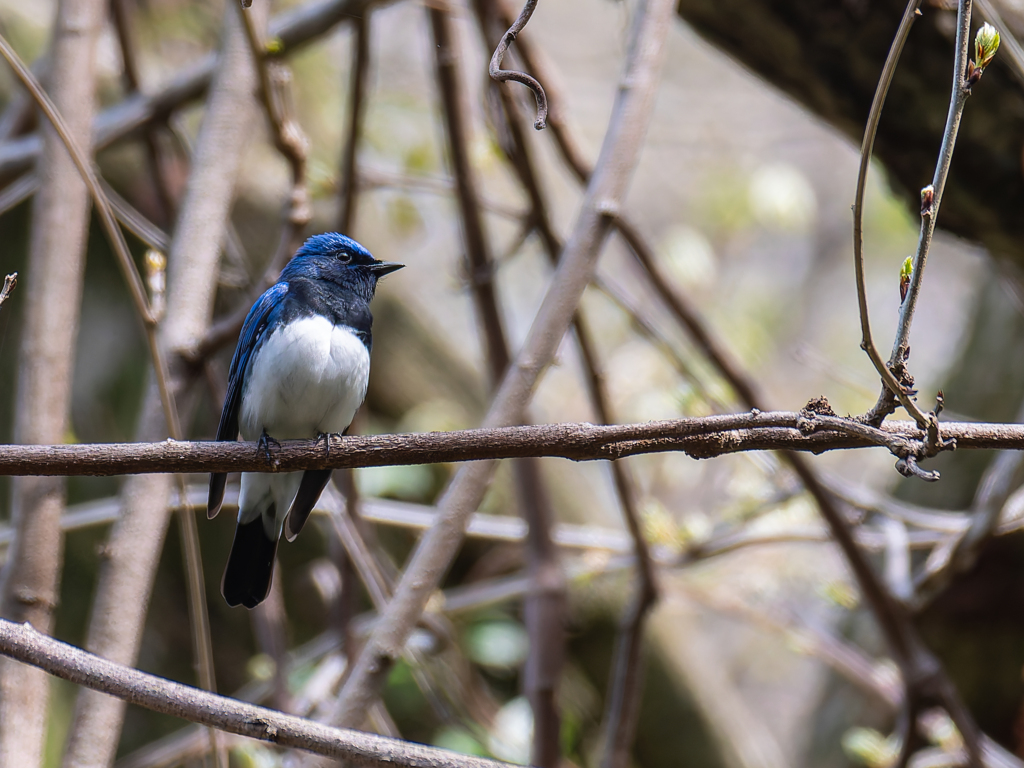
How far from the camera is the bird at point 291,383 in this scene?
2.88m

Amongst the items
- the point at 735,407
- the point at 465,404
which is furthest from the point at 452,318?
the point at 735,407

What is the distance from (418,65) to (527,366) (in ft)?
20.0

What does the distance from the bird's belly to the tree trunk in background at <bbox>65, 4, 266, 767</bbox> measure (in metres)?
0.34

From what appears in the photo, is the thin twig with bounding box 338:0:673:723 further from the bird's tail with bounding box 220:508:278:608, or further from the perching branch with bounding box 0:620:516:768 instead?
the bird's tail with bounding box 220:508:278:608

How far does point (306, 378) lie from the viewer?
9.50 feet

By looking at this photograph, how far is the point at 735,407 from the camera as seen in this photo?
3.83 metres

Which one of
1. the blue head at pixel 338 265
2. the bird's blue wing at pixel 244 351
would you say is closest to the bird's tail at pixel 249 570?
the bird's blue wing at pixel 244 351

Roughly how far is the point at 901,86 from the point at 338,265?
195 centimetres

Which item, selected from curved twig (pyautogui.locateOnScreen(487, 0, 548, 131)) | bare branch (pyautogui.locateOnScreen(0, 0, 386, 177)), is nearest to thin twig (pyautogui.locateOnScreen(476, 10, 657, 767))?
bare branch (pyautogui.locateOnScreen(0, 0, 386, 177))

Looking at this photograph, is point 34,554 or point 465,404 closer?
point 34,554

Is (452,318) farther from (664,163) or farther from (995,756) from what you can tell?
(995,756)

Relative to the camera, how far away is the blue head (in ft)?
10.6

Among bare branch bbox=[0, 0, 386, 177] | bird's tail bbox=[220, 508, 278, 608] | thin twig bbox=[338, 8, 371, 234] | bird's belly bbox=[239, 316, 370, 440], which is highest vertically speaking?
bare branch bbox=[0, 0, 386, 177]

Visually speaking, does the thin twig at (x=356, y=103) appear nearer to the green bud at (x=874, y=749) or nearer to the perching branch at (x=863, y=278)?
the perching branch at (x=863, y=278)
